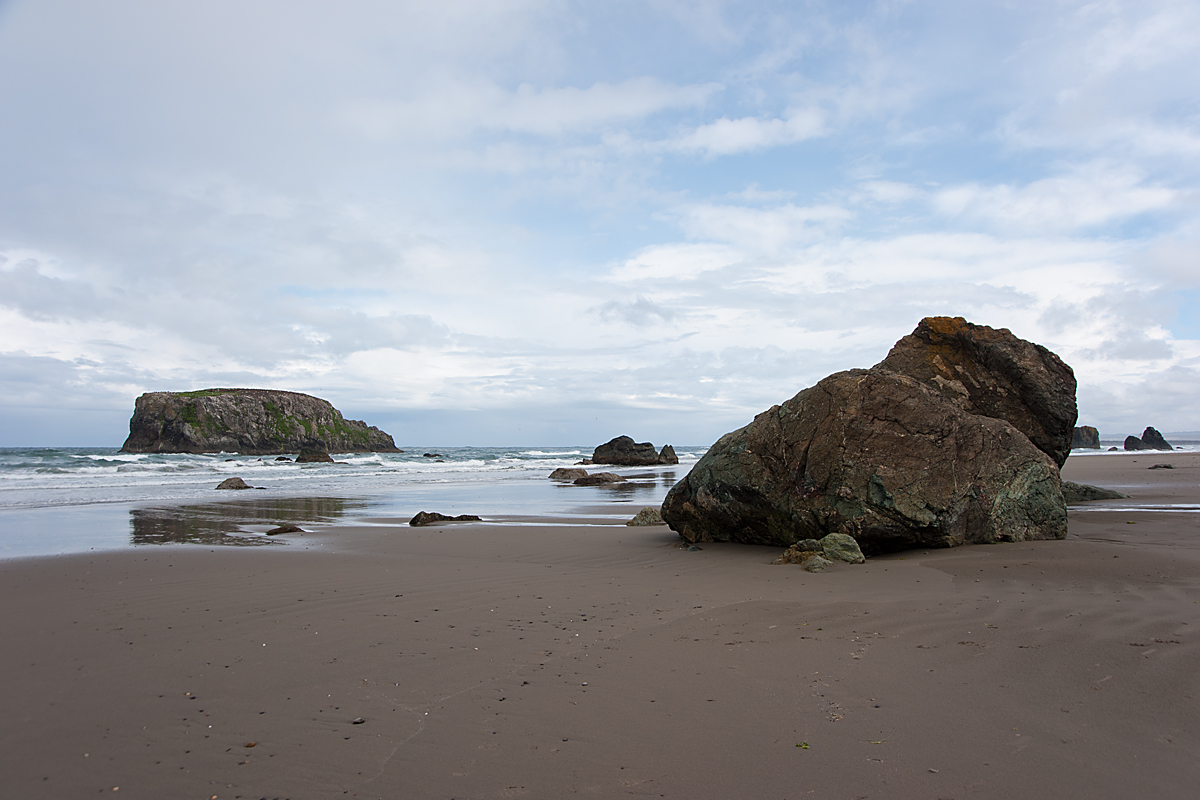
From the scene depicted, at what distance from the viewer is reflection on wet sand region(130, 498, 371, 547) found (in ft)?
35.0

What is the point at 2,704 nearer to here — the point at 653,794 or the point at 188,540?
the point at 653,794

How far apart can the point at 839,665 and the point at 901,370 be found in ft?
30.1

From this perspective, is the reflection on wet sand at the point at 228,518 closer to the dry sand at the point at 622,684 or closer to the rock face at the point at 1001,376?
the dry sand at the point at 622,684

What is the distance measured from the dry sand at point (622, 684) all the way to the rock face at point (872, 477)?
0.82 meters

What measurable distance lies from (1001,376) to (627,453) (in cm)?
4208

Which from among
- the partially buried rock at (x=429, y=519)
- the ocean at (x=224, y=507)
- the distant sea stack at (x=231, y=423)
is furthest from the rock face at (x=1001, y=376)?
the distant sea stack at (x=231, y=423)

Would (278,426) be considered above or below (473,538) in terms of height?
above

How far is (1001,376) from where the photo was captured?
11805mm

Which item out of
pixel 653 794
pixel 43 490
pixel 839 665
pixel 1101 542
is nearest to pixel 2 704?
pixel 653 794

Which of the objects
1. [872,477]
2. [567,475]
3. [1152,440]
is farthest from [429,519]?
[1152,440]

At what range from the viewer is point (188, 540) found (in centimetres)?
1044

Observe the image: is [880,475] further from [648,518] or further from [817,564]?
[648,518]

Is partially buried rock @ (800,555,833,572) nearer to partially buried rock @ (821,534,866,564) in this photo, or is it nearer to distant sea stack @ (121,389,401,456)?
partially buried rock @ (821,534,866,564)

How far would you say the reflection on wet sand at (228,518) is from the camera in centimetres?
1067
